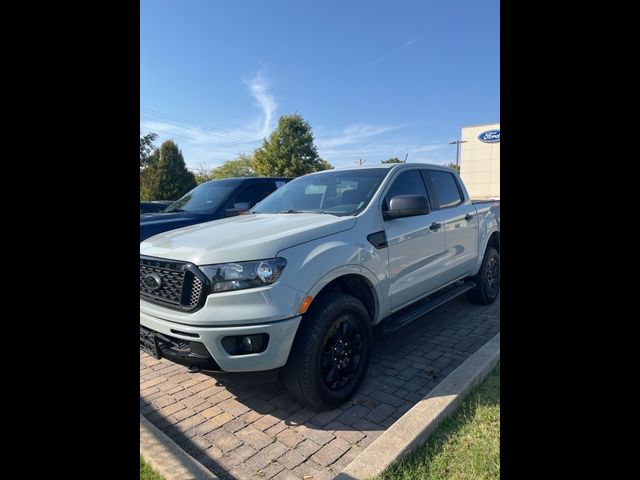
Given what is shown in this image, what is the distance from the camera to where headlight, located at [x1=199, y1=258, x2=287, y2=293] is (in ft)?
8.32

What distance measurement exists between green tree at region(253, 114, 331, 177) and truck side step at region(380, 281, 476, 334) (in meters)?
29.3

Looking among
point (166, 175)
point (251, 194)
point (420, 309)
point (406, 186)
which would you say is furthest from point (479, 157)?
point (420, 309)

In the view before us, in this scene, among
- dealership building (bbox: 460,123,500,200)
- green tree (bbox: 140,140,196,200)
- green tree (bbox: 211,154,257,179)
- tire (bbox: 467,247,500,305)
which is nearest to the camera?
tire (bbox: 467,247,500,305)

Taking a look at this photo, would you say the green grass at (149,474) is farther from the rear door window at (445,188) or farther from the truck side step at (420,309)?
the rear door window at (445,188)

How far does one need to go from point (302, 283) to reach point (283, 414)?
1091mm

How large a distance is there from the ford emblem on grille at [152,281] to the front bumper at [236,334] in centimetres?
A: 40

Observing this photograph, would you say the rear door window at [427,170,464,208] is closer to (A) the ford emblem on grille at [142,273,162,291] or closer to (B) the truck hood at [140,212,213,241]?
(A) the ford emblem on grille at [142,273,162,291]

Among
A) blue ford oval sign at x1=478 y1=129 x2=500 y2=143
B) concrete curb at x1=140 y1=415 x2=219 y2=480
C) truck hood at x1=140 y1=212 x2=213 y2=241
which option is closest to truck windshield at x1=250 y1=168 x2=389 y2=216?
truck hood at x1=140 y1=212 x2=213 y2=241

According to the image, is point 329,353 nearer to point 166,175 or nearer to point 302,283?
point 302,283

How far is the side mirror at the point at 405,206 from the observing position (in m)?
3.41

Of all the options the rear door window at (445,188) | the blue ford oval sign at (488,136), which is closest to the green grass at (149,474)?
the rear door window at (445,188)
